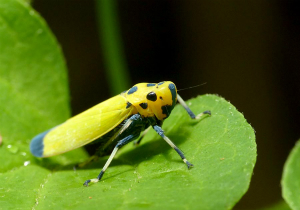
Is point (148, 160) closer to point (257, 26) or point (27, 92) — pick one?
point (27, 92)

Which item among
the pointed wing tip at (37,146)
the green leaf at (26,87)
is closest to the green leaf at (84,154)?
the green leaf at (26,87)

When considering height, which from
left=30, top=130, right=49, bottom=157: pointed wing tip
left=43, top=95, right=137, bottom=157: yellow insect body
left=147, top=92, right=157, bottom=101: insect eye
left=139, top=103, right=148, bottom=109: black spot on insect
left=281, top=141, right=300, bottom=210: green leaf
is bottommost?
left=281, top=141, right=300, bottom=210: green leaf

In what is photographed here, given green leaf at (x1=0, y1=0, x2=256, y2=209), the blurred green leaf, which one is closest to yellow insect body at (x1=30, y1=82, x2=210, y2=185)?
green leaf at (x1=0, y1=0, x2=256, y2=209)

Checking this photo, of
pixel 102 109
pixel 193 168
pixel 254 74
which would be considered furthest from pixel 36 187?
pixel 254 74

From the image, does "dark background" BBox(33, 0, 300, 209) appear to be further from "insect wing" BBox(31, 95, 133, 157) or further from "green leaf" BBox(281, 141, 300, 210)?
"insect wing" BBox(31, 95, 133, 157)

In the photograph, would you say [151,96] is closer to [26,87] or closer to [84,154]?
[84,154]

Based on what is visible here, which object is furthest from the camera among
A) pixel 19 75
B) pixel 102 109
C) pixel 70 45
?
pixel 70 45

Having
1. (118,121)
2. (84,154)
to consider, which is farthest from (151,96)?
(84,154)
